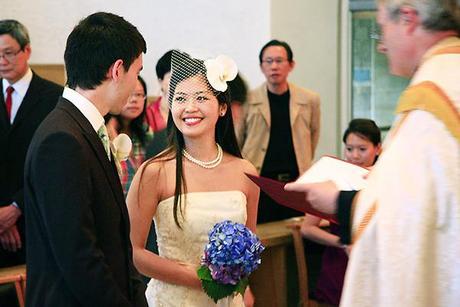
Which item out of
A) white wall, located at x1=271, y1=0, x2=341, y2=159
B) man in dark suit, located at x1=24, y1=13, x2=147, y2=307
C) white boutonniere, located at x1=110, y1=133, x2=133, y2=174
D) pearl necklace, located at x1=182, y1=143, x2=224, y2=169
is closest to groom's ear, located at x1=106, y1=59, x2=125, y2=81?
man in dark suit, located at x1=24, y1=13, x2=147, y2=307

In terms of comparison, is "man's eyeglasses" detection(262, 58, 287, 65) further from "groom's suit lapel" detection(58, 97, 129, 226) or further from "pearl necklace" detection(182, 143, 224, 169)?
"groom's suit lapel" detection(58, 97, 129, 226)

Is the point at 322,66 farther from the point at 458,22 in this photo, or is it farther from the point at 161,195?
the point at 458,22

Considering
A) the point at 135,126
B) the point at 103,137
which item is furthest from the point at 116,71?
the point at 135,126

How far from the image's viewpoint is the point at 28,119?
4734 millimetres

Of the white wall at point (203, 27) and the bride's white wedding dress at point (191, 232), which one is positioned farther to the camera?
the white wall at point (203, 27)

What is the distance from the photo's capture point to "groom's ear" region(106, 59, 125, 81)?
2.53 metres

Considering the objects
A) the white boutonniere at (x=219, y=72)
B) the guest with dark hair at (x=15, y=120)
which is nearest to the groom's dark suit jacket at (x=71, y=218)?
the white boutonniere at (x=219, y=72)

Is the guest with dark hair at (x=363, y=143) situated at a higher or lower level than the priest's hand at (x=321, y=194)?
lower

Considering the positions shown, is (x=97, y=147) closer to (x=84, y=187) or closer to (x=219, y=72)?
(x=84, y=187)

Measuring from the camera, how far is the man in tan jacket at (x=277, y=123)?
251 inches

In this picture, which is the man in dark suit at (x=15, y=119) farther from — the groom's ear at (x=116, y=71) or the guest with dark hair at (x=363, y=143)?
the groom's ear at (x=116, y=71)

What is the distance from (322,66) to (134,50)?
17.1 ft

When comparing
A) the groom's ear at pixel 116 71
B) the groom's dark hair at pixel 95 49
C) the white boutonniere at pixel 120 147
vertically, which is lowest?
the white boutonniere at pixel 120 147

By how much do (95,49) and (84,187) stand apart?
0.42 m
